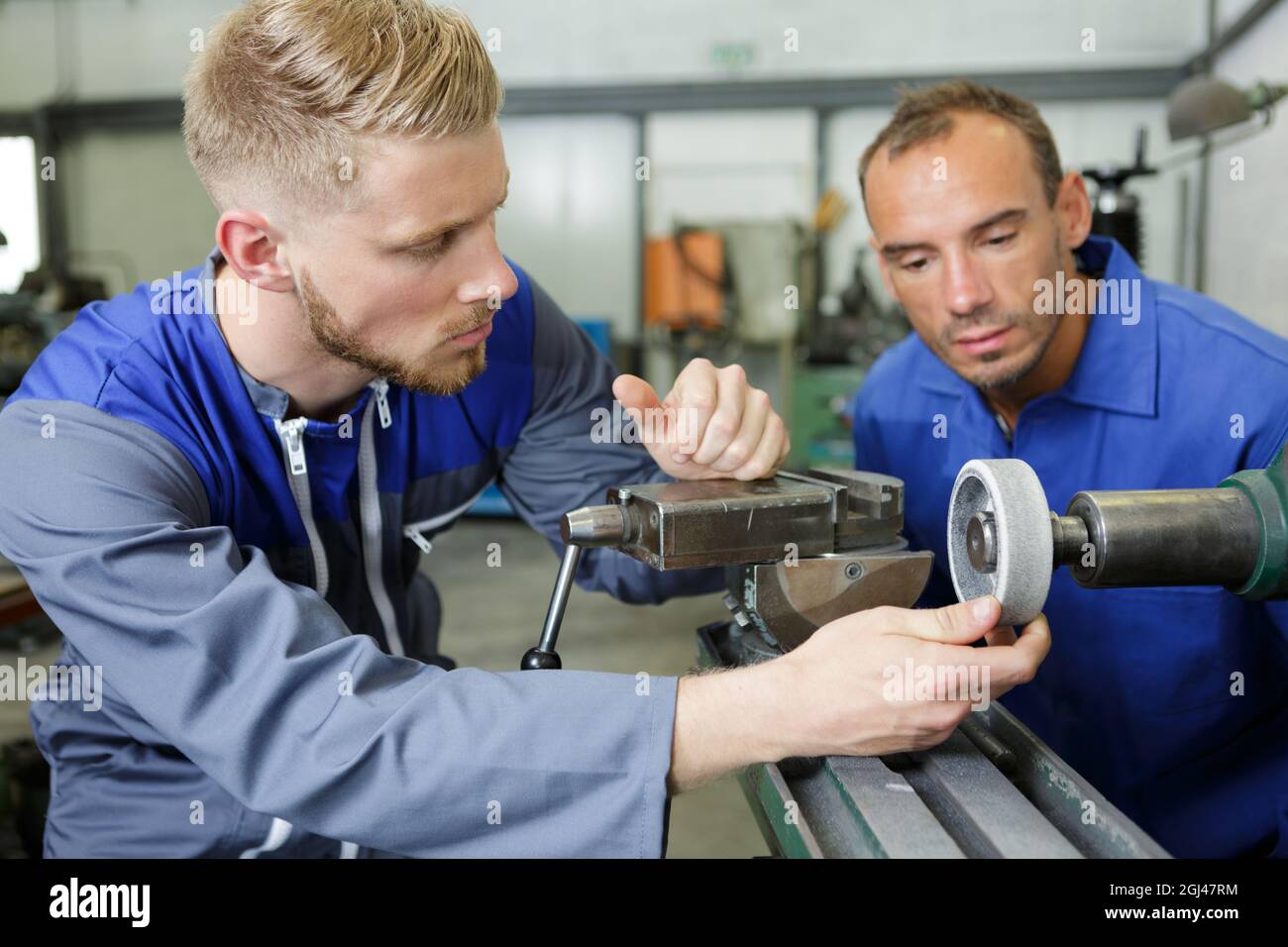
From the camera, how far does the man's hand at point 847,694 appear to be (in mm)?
740

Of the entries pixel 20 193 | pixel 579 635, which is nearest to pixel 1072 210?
pixel 579 635

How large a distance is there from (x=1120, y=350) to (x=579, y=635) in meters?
2.66

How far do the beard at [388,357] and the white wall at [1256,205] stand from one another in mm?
3463

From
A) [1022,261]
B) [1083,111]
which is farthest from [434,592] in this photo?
[1083,111]

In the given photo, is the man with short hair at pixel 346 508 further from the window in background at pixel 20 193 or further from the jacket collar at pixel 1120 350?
the window in background at pixel 20 193

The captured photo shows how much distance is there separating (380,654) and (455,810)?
0.13m

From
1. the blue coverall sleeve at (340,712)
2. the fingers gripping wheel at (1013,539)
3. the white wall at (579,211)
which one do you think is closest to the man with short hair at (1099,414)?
the fingers gripping wheel at (1013,539)

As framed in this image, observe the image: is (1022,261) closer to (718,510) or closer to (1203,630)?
(1203,630)

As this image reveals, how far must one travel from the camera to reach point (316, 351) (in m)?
1.07

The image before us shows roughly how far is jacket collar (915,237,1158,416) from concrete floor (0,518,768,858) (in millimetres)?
1455

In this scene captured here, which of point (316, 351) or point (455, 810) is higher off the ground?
point (316, 351)

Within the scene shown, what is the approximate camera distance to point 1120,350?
128 centimetres

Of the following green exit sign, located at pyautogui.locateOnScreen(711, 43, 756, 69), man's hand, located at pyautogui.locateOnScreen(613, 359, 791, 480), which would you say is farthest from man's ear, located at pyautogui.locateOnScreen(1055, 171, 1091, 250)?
green exit sign, located at pyautogui.locateOnScreen(711, 43, 756, 69)

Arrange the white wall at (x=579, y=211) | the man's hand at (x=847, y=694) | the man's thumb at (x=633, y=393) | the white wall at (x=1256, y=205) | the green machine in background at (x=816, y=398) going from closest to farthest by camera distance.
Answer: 1. the man's hand at (x=847, y=694)
2. the man's thumb at (x=633, y=393)
3. the white wall at (x=1256, y=205)
4. the green machine in background at (x=816, y=398)
5. the white wall at (x=579, y=211)
